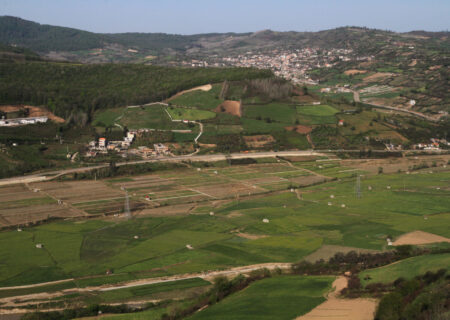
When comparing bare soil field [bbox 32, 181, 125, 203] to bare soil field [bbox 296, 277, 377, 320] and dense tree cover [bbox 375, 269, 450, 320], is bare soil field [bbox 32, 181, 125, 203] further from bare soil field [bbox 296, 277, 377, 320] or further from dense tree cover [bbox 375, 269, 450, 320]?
dense tree cover [bbox 375, 269, 450, 320]

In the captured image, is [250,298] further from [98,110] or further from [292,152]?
[98,110]

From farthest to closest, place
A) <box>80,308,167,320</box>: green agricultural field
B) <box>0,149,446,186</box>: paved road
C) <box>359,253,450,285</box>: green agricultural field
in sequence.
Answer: <box>0,149,446,186</box>: paved road → <box>359,253,450,285</box>: green agricultural field → <box>80,308,167,320</box>: green agricultural field

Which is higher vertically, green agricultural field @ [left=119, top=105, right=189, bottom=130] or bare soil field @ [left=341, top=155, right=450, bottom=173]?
green agricultural field @ [left=119, top=105, right=189, bottom=130]

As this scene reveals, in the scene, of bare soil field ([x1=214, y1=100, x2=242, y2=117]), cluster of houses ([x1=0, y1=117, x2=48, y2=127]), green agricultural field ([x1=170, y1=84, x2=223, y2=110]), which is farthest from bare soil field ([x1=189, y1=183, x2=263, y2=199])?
green agricultural field ([x1=170, y1=84, x2=223, y2=110])

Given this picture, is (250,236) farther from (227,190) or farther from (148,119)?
(148,119)

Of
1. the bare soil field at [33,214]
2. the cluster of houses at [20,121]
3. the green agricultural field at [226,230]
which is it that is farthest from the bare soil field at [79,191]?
the cluster of houses at [20,121]

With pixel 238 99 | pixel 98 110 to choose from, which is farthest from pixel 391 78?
pixel 98 110

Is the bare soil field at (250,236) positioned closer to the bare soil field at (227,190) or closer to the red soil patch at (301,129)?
the bare soil field at (227,190)
